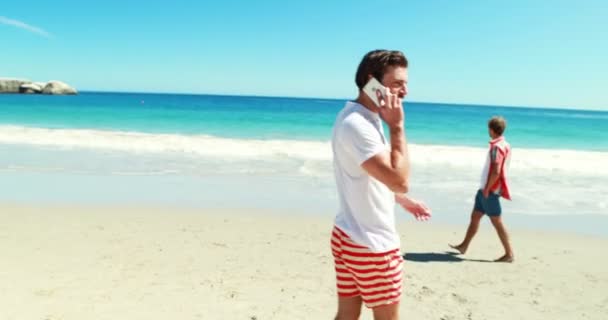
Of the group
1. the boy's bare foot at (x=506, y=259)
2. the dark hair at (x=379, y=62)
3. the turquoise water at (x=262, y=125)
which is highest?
the dark hair at (x=379, y=62)

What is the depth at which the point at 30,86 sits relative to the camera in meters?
85.7

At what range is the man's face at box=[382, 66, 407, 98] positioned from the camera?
193 cm

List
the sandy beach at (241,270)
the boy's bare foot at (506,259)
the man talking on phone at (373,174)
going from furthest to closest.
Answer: the boy's bare foot at (506,259)
the sandy beach at (241,270)
the man talking on phone at (373,174)

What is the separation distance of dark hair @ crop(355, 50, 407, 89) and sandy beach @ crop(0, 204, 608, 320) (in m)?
2.44

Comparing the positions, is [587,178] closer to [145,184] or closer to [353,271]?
[145,184]

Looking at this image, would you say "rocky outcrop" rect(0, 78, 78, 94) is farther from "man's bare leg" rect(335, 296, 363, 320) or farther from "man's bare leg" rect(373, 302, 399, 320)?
"man's bare leg" rect(373, 302, 399, 320)

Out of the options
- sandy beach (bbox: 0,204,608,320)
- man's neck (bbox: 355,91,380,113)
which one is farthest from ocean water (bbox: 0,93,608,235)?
man's neck (bbox: 355,91,380,113)

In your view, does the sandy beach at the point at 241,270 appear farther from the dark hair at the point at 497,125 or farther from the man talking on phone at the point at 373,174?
the man talking on phone at the point at 373,174

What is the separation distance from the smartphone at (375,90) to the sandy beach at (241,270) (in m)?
2.40

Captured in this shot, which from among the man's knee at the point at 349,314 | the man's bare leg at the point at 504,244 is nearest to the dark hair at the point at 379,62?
the man's knee at the point at 349,314

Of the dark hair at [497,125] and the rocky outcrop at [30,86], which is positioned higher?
the dark hair at [497,125]

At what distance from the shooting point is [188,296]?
4027 mm

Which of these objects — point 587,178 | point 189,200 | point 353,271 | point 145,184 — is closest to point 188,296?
point 353,271

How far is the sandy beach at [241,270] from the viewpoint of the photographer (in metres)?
3.86
